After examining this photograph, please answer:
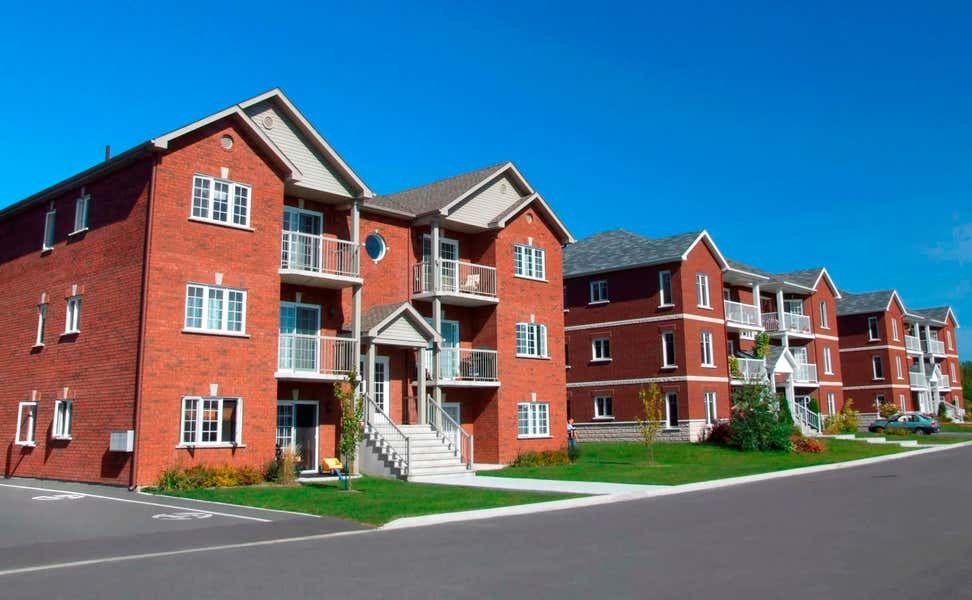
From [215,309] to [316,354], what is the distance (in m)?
3.49

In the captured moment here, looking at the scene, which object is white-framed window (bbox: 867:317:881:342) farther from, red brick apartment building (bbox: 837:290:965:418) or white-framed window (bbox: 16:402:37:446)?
white-framed window (bbox: 16:402:37:446)

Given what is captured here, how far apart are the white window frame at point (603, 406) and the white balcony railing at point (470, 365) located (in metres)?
13.5

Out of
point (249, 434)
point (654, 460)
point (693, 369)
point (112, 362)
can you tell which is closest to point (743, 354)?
point (693, 369)

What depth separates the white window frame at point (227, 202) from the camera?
21438 mm

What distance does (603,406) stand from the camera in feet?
135

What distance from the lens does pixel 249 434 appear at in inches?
843

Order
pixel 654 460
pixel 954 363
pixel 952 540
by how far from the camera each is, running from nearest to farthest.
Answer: pixel 952 540
pixel 654 460
pixel 954 363

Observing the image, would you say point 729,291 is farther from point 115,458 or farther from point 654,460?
point 115,458

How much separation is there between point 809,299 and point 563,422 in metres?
28.8

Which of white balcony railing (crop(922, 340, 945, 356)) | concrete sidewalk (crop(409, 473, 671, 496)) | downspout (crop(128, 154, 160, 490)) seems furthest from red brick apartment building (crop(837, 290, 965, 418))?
downspout (crop(128, 154, 160, 490))

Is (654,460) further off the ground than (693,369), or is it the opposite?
(693,369)

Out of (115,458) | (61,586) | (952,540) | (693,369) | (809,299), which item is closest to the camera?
(61,586)

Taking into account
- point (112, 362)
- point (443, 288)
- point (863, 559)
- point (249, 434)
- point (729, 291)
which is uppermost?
point (729, 291)

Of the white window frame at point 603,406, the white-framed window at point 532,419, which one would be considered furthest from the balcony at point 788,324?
the white-framed window at point 532,419
